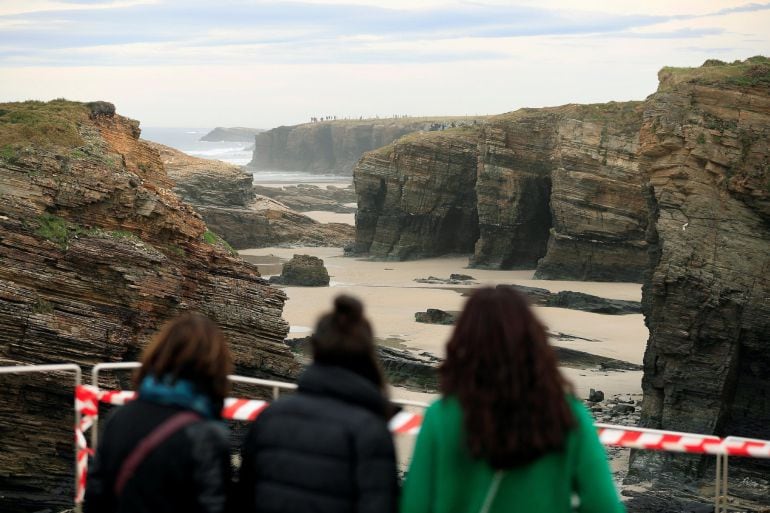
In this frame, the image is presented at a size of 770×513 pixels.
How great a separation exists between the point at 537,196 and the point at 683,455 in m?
30.8

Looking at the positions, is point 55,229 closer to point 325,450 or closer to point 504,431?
point 325,450

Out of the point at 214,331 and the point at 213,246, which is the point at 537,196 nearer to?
the point at 213,246

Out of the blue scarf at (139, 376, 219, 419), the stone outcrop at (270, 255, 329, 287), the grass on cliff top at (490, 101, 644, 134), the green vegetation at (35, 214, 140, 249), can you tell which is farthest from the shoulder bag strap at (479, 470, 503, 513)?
the grass on cliff top at (490, 101, 644, 134)

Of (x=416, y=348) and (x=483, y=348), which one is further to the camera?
(x=416, y=348)

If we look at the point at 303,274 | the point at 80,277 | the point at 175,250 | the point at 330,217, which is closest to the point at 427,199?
the point at 303,274

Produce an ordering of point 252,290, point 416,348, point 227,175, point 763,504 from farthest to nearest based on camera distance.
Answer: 1. point 227,175
2. point 416,348
3. point 252,290
4. point 763,504

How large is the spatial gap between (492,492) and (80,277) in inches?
508

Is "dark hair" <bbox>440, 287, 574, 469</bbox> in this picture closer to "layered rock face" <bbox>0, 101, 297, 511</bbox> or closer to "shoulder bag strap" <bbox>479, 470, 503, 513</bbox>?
"shoulder bag strap" <bbox>479, 470, 503, 513</bbox>

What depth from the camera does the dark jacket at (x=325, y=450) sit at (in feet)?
A: 12.5

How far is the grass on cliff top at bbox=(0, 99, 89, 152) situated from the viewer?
16922 millimetres

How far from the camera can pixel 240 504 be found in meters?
4.14

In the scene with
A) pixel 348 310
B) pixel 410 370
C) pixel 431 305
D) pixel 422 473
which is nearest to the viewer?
pixel 422 473

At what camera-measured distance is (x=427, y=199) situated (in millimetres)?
50812

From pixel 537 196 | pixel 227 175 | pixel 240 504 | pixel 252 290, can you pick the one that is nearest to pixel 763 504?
pixel 252 290
